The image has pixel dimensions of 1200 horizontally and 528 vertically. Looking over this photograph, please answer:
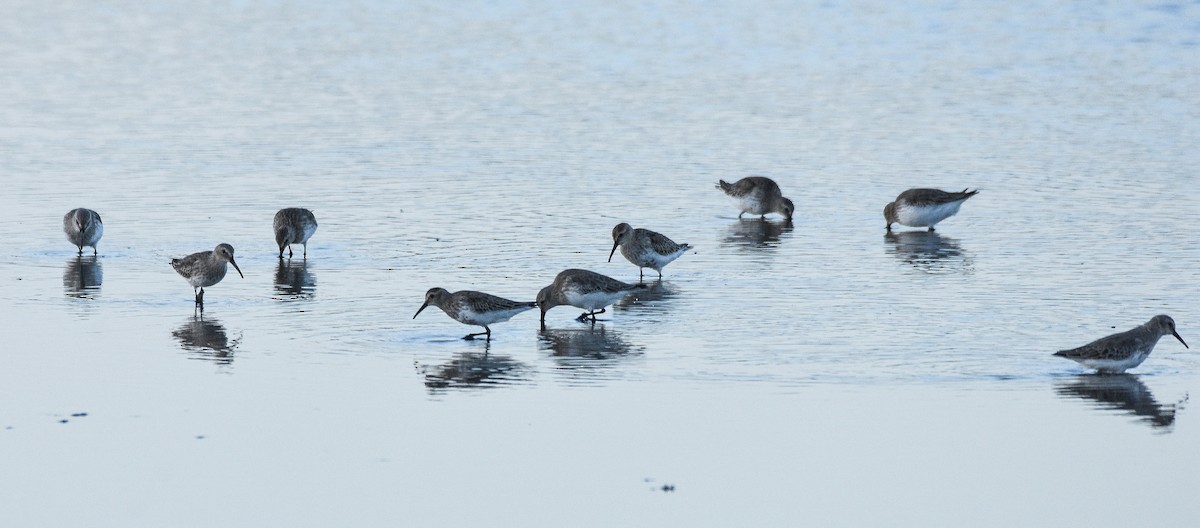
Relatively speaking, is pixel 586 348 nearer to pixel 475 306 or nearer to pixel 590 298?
pixel 475 306

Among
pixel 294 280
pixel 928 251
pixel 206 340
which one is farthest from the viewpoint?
pixel 928 251

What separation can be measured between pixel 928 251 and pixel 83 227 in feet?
33.5

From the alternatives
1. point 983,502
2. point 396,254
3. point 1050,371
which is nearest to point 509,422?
point 983,502

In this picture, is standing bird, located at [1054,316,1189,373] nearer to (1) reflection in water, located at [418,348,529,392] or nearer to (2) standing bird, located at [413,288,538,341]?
(1) reflection in water, located at [418,348,529,392]

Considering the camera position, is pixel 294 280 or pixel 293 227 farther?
pixel 293 227

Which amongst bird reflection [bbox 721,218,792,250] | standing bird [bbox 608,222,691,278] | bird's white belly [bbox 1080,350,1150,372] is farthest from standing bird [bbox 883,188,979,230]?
bird's white belly [bbox 1080,350,1150,372]

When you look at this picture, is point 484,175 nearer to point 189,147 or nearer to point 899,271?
point 189,147

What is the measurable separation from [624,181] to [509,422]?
1543 cm

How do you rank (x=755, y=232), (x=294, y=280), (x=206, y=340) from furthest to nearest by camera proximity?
(x=755, y=232)
(x=294, y=280)
(x=206, y=340)

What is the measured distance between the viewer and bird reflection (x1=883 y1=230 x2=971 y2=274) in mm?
20920

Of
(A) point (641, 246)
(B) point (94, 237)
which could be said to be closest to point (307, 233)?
(B) point (94, 237)

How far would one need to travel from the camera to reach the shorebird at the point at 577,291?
55.4 ft

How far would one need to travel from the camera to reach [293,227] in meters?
21.1

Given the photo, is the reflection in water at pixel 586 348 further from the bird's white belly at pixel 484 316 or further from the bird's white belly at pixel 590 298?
the bird's white belly at pixel 484 316
